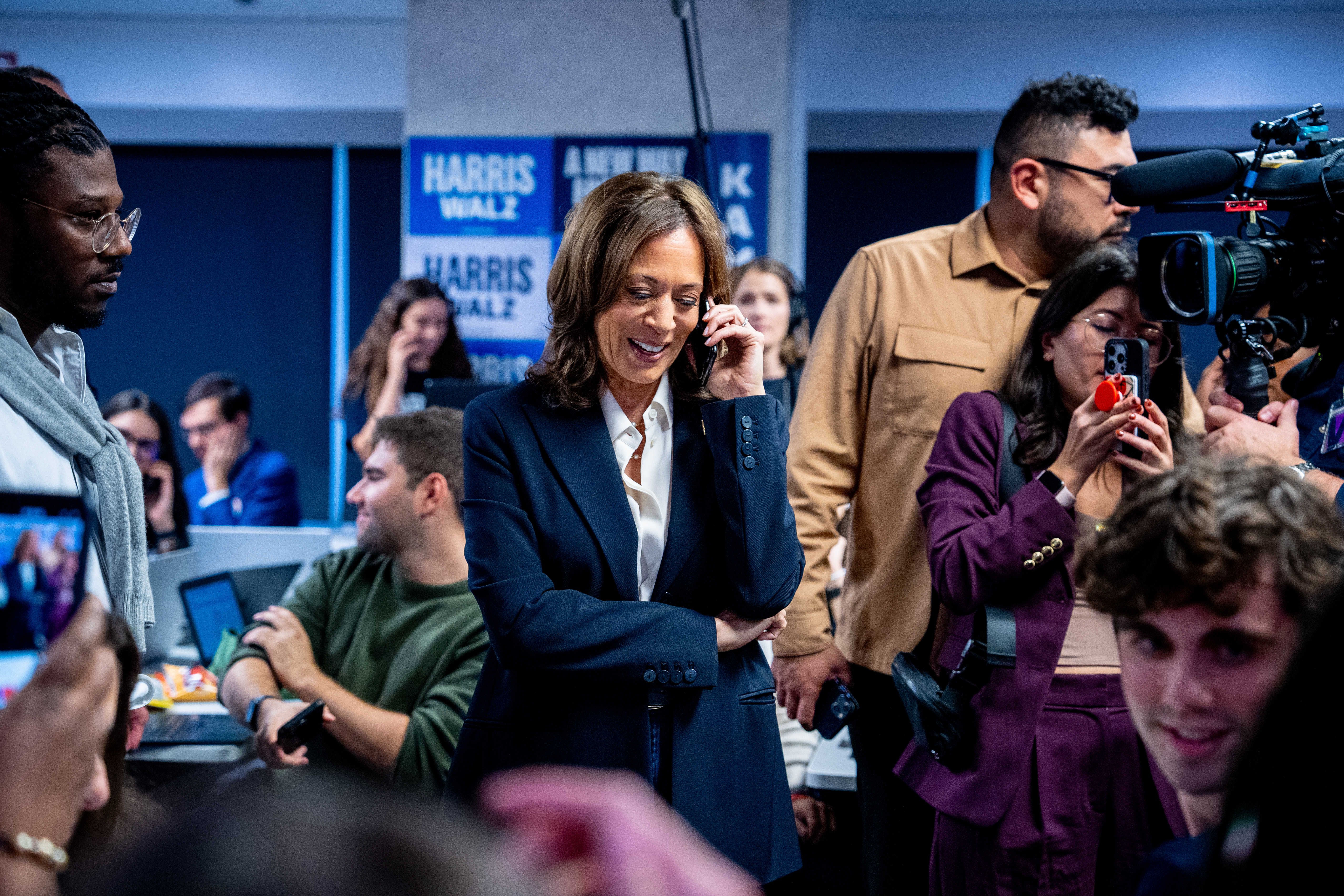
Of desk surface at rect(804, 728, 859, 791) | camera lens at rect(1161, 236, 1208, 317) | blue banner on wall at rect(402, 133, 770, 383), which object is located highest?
blue banner on wall at rect(402, 133, 770, 383)

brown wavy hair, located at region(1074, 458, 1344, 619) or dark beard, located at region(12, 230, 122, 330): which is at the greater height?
Result: dark beard, located at region(12, 230, 122, 330)

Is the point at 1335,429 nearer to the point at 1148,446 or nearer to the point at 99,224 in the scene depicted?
the point at 1148,446

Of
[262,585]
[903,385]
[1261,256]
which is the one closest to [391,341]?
[262,585]

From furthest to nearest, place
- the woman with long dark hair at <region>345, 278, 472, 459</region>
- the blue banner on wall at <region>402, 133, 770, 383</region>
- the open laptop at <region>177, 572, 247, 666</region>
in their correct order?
the blue banner on wall at <region>402, 133, 770, 383</region>, the woman with long dark hair at <region>345, 278, 472, 459</region>, the open laptop at <region>177, 572, 247, 666</region>

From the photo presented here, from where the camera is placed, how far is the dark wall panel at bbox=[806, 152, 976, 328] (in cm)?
562

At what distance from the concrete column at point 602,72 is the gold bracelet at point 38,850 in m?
4.01

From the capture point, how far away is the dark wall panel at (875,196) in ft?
18.5

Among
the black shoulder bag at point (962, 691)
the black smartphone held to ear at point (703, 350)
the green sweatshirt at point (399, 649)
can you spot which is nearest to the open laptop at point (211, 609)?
the green sweatshirt at point (399, 649)

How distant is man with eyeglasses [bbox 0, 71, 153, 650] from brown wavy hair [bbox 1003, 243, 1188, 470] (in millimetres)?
1347

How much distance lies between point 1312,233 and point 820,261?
4.26 metres

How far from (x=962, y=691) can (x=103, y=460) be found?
1262 mm

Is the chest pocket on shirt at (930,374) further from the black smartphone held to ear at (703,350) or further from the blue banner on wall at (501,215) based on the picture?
the blue banner on wall at (501,215)

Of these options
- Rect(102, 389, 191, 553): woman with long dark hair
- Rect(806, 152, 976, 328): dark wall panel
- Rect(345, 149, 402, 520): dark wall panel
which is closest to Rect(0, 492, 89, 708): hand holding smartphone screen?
Rect(102, 389, 191, 553): woman with long dark hair

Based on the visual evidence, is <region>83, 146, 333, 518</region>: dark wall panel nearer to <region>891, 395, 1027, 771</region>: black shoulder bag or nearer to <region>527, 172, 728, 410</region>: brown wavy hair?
<region>527, 172, 728, 410</region>: brown wavy hair
